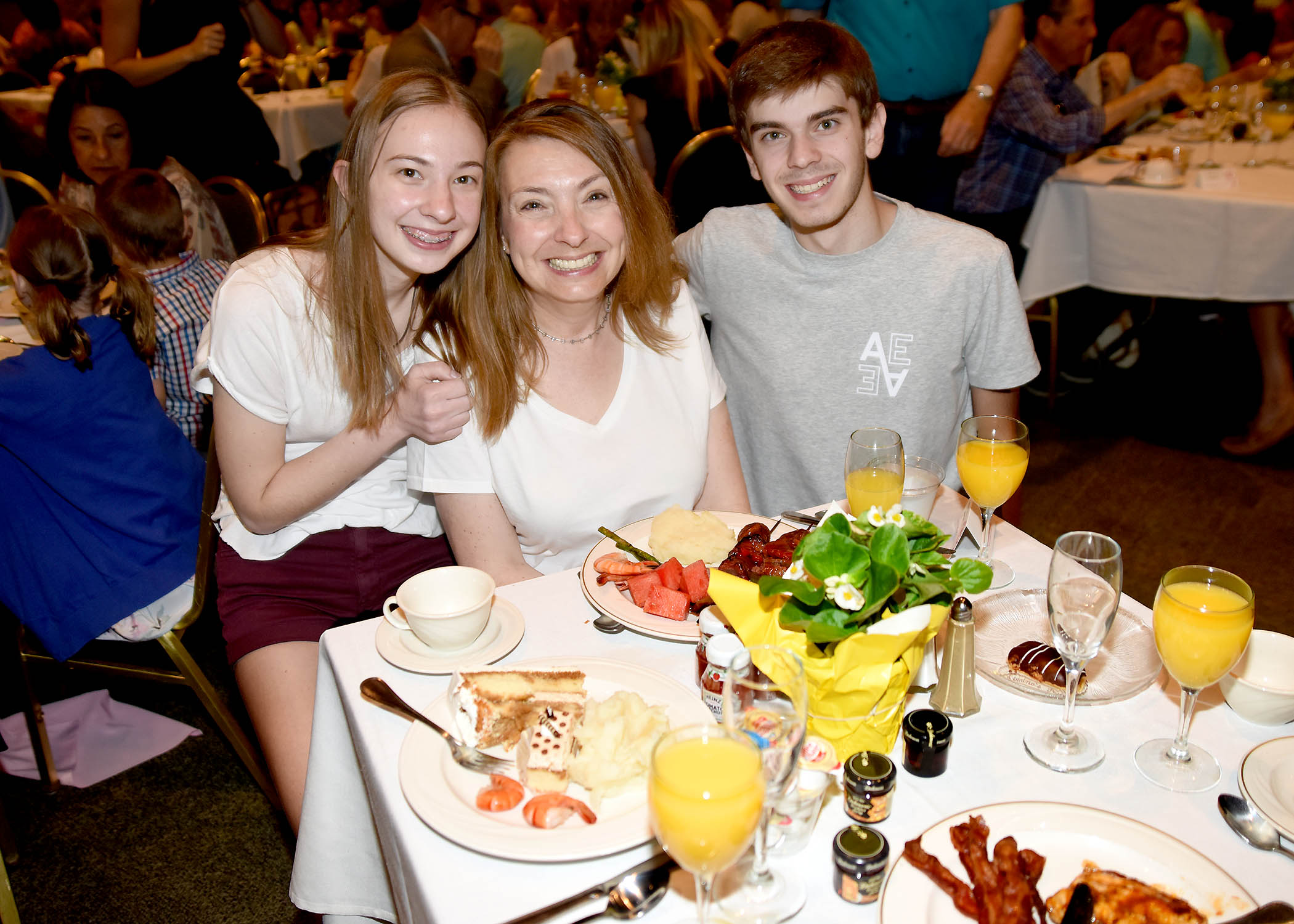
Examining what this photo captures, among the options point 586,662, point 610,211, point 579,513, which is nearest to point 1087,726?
point 586,662

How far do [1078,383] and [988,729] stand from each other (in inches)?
151

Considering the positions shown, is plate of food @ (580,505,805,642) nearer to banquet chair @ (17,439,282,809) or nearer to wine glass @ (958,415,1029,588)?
wine glass @ (958,415,1029,588)

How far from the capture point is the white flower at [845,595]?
97 centimetres

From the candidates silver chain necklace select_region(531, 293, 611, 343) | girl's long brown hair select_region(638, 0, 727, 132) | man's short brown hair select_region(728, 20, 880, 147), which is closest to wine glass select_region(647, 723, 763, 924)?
silver chain necklace select_region(531, 293, 611, 343)

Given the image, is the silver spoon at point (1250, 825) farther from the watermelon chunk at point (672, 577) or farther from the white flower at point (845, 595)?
the watermelon chunk at point (672, 577)

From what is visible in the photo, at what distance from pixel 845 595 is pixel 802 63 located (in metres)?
1.27

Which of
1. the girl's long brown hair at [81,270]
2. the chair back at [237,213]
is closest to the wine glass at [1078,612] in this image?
the girl's long brown hair at [81,270]

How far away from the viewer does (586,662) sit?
127 centimetres

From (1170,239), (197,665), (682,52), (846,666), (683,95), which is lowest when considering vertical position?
(197,665)

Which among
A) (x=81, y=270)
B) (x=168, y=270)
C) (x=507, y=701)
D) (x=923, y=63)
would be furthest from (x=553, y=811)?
(x=923, y=63)

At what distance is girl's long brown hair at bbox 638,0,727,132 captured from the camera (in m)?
3.70

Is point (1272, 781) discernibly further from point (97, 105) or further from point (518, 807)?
point (97, 105)

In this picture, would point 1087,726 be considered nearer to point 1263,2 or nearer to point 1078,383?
point 1078,383

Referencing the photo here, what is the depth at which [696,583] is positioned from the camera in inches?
54.7
